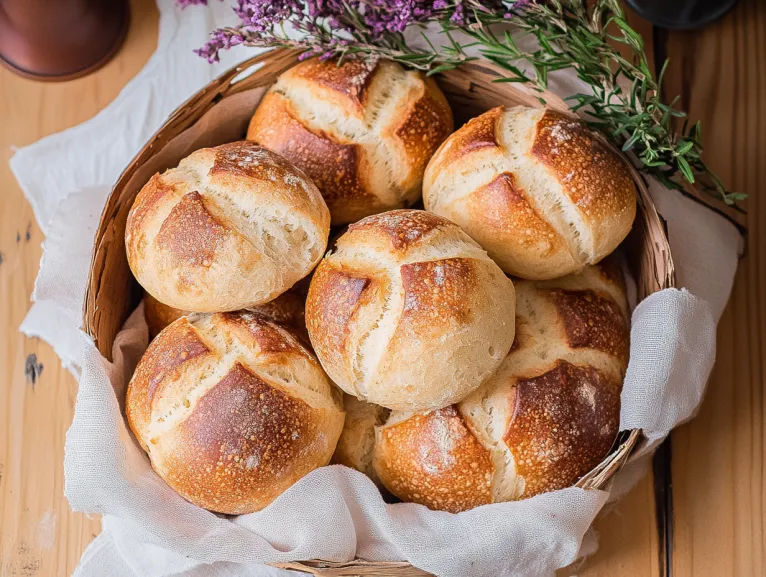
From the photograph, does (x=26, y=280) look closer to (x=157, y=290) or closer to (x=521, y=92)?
(x=157, y=290)

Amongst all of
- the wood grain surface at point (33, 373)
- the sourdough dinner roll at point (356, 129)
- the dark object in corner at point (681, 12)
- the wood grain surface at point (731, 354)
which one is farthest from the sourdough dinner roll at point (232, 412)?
the dark object in corner at point (681, 12)

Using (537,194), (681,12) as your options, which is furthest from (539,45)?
(681,12)

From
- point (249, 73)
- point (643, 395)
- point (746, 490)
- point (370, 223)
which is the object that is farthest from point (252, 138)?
point (746, 490)

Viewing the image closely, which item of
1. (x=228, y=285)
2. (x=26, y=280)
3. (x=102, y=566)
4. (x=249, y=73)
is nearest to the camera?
(x=228, y=285)

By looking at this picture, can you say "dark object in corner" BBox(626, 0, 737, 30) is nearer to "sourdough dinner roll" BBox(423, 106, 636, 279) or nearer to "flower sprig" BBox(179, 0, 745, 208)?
"flower sprig" BBox(179, 0, 745, 208)

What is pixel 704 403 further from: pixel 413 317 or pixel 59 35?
pixel 59 35
